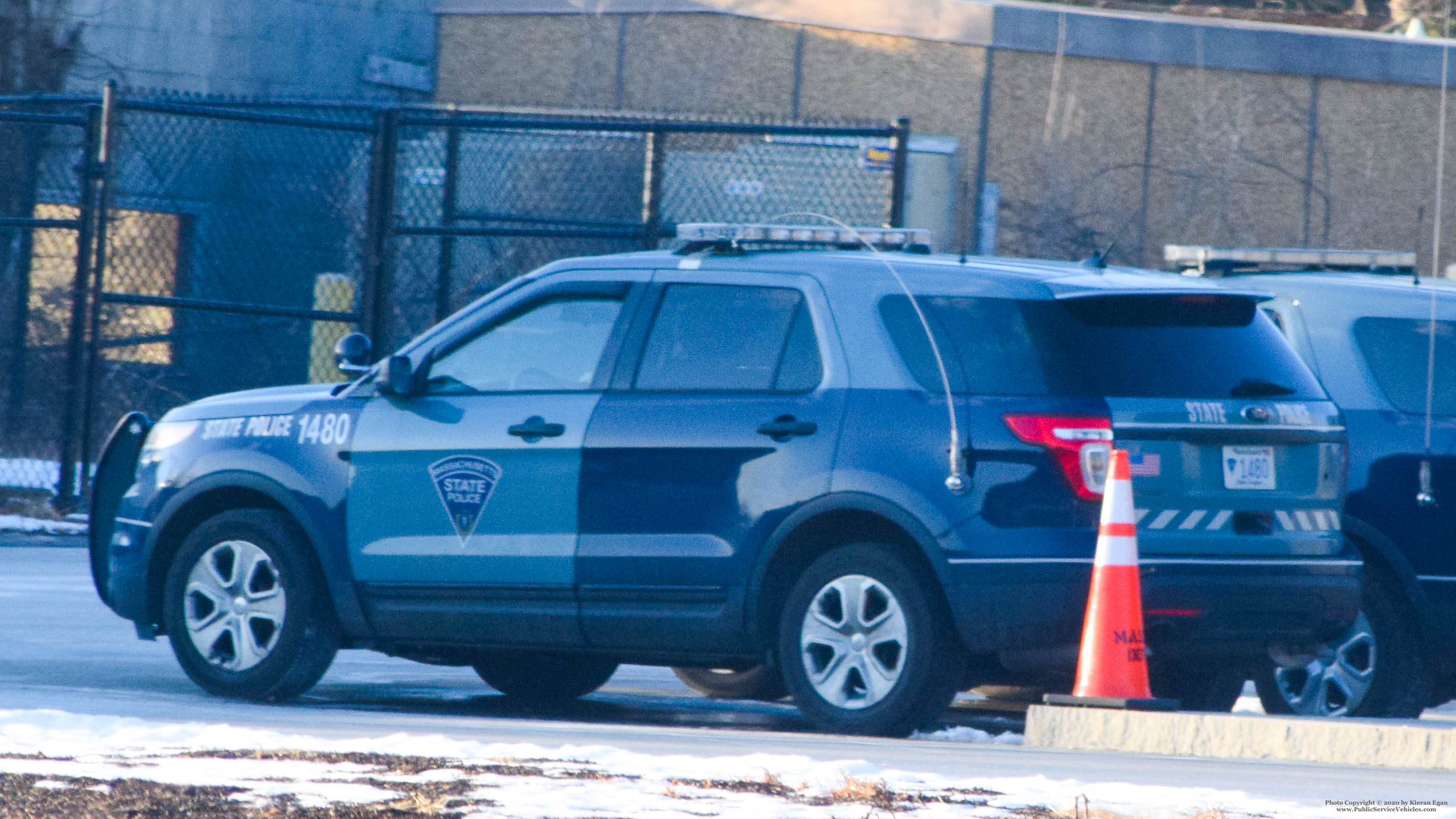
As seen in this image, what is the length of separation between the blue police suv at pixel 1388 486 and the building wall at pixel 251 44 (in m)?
13.9

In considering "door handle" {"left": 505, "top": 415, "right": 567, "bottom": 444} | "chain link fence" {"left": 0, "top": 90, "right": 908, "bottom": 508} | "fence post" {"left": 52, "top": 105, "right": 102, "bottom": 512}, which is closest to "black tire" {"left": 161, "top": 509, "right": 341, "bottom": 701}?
"door handle" {"left": 505, "top": 415, "right": 567, "bottom": 444}

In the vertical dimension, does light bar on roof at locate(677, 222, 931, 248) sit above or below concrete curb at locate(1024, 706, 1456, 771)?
above

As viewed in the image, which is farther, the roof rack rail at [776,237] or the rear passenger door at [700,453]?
the roof rack rail at [776,237]

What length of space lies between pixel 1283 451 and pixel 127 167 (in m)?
13.6

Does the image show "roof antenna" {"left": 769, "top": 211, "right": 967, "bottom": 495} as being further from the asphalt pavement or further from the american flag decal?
the asphalt pavement

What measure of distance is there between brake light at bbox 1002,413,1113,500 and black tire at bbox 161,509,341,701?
2.69m

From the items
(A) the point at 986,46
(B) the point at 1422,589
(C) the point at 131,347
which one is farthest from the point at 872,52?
(B) the point at 1422,589

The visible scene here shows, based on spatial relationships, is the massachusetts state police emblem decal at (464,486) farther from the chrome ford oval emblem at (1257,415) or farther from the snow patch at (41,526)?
the snow patch at (41,526)

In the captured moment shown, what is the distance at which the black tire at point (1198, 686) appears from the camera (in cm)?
817

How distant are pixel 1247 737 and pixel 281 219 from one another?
13.5 meters

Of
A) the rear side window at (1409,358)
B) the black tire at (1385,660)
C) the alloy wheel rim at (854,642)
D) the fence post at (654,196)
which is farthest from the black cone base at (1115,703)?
the fence post at (654,196)

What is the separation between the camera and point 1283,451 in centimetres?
735

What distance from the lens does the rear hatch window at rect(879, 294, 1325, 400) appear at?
7.13 meters

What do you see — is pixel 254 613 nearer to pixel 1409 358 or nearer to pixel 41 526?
pixel 1409 358
